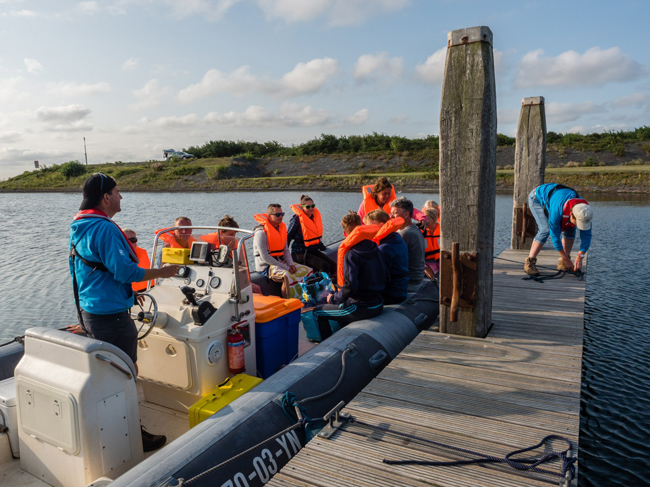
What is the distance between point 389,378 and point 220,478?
1.41 meters

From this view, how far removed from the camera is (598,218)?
16.5 m

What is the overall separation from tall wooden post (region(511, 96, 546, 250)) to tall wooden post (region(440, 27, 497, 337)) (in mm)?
4911

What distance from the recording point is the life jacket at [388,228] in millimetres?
4477

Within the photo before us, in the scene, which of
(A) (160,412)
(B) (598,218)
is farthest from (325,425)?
(B) (598,218)

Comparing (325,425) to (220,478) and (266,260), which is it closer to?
(220,478)

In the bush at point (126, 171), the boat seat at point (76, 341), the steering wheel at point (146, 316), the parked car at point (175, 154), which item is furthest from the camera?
the parked car at point (175, 154)

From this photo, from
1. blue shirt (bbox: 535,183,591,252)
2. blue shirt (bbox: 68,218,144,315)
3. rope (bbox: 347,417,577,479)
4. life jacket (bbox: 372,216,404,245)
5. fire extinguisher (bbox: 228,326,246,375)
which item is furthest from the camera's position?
blue shirt (bbox: 535,183,591,252)

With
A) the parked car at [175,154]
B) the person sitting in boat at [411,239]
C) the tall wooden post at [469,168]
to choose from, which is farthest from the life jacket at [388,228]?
the parked car at [175,154]

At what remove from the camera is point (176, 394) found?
3.32m

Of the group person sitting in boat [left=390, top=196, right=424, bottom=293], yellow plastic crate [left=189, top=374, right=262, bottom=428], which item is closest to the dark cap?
yellow plastic crate [left=189, top=374, right=262, bottom=428]

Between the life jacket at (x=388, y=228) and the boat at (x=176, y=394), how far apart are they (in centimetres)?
103

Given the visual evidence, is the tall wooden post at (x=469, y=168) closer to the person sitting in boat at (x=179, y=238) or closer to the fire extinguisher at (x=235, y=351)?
the fire extinguisher at (x=235, y=351)

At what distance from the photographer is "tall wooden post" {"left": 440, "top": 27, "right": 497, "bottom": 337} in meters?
3.47

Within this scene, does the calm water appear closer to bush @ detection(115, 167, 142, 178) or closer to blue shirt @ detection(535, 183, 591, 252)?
blue shirt @ detection(535, 183, 591, 252)
